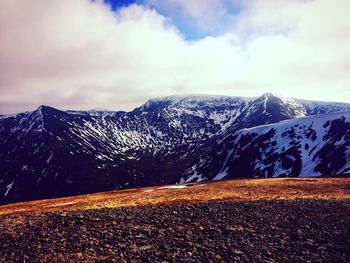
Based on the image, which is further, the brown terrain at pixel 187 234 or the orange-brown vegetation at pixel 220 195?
the orange-brown vegetation at pixel 220 195

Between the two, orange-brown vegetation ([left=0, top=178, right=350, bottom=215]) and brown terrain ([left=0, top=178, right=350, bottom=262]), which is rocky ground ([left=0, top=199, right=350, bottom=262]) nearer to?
brown terrain ([left=0, top=178, right=350, bottom=262])

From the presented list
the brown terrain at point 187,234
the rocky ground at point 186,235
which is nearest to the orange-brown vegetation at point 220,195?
the brown terrain at point 187,234

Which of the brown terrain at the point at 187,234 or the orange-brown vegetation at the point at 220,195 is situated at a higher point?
A: the brown terrain at the point at 187,234

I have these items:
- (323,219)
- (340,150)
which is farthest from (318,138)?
(323,219)

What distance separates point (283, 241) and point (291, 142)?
194m

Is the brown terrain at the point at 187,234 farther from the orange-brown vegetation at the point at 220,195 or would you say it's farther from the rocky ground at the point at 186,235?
the orange-brown vegetation at the point at 220,195

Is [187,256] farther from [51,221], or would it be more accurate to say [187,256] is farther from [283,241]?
[51,221]

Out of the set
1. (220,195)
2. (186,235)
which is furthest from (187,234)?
(220,195)

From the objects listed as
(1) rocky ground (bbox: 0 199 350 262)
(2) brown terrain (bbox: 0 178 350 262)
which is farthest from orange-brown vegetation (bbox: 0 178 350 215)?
(1) rocky ground (bbox: 0 199 350 262)

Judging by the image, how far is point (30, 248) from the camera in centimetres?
1605

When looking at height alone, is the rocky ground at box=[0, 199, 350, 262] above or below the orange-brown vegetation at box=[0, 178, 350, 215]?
above

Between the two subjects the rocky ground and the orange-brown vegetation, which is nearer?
the rocky ground

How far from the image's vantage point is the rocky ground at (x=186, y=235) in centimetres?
1532

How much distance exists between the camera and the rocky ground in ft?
50.3
